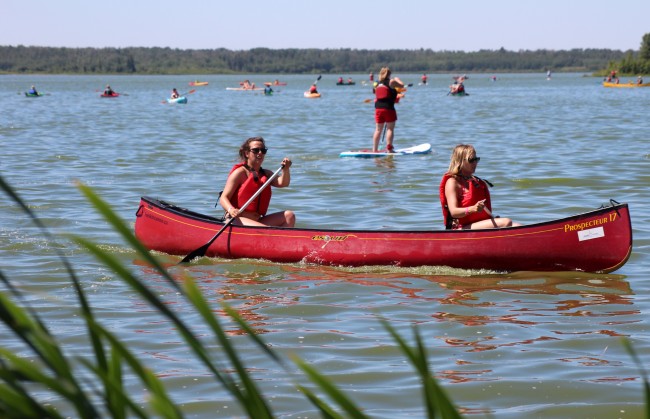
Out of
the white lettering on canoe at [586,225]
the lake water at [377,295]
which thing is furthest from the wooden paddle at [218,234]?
the white lettering on canoe at [586,225]

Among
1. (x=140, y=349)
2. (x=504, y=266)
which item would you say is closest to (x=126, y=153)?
(x=504, y=266)

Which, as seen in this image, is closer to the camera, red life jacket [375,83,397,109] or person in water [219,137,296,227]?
person in water [219,137,296,227]

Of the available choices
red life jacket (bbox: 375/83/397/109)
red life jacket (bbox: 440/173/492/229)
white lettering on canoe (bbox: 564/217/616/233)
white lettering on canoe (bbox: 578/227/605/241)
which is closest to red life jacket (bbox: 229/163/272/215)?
red life jacket (bbox: 440/173/492/229)

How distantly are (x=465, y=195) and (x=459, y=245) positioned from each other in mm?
473

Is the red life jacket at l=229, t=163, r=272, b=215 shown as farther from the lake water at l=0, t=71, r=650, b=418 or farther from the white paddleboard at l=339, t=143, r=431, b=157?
the white paddleboard at l=339, t=143, r=431, b=157

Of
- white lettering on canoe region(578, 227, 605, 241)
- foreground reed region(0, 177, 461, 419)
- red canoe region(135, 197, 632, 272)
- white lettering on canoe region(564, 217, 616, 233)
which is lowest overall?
red canoe region(135, 197, 632, 272)

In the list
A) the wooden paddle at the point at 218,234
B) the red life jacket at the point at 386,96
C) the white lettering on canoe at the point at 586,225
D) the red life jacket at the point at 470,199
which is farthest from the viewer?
the red life jacket at the point at 386,96

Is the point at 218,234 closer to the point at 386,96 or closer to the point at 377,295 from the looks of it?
the point at 377,295

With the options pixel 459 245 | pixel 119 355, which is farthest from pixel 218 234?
pixel 119 355

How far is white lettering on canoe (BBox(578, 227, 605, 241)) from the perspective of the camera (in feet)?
28.3

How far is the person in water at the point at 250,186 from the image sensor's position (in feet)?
31.4

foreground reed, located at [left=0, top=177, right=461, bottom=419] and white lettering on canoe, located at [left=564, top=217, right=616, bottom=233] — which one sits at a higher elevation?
foreground reed, located at [left=0, top=177, right=461, bottom=419]

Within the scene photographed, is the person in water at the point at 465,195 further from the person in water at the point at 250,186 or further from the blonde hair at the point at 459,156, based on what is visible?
the person in water at the point at 250,186

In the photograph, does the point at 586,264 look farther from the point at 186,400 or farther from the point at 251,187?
the point at 186,400
